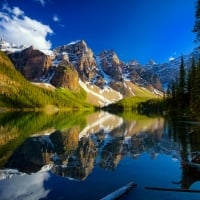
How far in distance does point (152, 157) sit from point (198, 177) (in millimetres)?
11286

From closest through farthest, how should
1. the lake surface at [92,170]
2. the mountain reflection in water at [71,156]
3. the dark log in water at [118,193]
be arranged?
the dark log in water at [118,193] → the lake surface at [92,170] → the mountain reflection in water at [71,156]

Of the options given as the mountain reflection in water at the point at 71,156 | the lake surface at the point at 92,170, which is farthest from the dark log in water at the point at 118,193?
the mountain reflection in water at the point at 71,156

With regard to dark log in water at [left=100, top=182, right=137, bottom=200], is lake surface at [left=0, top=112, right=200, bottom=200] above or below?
above

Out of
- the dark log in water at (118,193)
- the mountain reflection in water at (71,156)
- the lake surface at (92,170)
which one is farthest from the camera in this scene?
the mountain reflection in water at (71,156)

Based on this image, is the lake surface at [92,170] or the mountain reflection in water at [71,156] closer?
the lake surface at [92,170]

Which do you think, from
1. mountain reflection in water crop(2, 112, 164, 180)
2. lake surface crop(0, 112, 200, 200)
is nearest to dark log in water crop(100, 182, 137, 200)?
lake surface crop(0, 112, 200, 200)

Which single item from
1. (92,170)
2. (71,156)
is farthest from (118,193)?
(71,156)

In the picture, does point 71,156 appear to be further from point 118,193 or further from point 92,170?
point 118,193

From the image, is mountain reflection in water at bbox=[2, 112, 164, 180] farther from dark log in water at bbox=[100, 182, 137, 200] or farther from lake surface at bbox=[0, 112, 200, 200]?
dark log in water at bbox=[100, 182, 137, 200]

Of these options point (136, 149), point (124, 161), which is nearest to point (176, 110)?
point (136, 149)

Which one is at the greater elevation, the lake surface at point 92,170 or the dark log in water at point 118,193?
the lake surface at point 92,170

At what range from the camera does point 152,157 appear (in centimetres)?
3338

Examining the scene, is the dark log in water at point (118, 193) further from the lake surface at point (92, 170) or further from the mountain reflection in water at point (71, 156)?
the mountain reflection in water at point (71, 156)

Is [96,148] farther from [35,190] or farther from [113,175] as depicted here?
[35,190]
